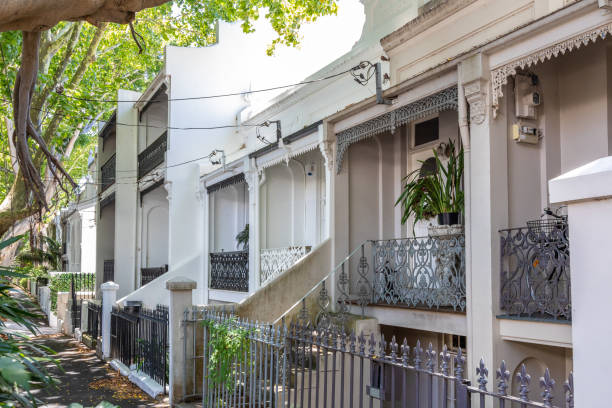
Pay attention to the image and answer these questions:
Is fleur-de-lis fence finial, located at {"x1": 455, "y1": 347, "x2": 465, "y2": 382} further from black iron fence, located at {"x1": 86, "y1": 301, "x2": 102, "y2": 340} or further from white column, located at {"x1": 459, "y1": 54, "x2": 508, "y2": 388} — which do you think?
black iron fence, located at {"x1": 86, "y1": 301, "x2": 102, "y2": 340}

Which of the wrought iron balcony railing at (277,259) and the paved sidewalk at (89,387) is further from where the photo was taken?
the wrought iron balcony railing at (277,259)

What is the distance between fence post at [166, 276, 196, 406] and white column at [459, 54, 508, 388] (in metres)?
4.18

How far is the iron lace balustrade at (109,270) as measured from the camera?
22906 millimetres

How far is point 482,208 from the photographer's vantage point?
7.19 m

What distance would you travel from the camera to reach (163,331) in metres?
10.1

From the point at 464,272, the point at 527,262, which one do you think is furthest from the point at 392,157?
the point at 527,262

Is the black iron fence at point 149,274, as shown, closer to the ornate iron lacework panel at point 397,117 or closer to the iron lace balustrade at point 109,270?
the iron lace balustrade at point 109,270

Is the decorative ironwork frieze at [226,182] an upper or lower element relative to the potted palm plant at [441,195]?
upper

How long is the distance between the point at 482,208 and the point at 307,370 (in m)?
3.08

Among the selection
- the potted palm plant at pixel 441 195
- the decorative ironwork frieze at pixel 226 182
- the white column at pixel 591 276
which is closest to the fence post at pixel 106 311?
the decorative ironwork frieze at pixel 226 182

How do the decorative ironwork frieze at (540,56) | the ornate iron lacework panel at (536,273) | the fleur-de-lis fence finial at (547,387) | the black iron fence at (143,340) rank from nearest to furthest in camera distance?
1. the fleur-de-lis fence finial at (547,387)
2. the decorative ironwork frieze at (540,56)
3. the ornate iron lacework panel at (536,273)
4. the black iron fence at (143,340)

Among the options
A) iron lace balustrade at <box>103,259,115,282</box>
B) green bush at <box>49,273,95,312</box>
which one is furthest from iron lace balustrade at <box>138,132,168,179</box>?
green bush at <box>49,273,95,312</box>

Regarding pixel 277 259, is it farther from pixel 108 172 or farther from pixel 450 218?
pixel 108 172

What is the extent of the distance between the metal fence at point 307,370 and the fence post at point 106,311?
5178 mm
